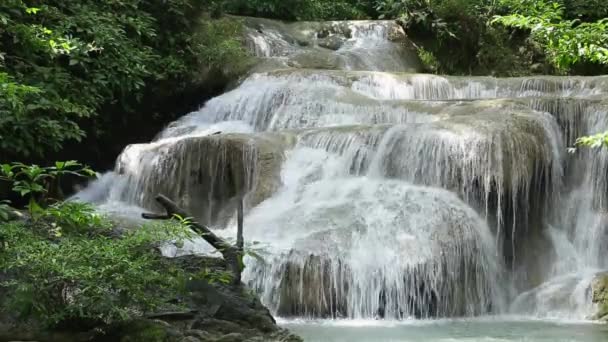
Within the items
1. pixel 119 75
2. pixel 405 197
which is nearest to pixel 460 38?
pixel 119 75

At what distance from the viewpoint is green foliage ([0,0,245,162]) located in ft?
29.7

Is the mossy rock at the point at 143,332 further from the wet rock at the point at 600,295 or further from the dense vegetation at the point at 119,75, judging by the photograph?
the wet rock at the point at 600,295

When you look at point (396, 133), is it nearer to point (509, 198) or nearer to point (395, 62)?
point (509, 198)

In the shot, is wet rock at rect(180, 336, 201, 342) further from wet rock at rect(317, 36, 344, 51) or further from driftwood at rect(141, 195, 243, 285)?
wet rock at rect(317, 36, 344, 51)

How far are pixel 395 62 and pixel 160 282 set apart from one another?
39.6 feet

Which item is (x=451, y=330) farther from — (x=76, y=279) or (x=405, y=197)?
(x=76, y=279)

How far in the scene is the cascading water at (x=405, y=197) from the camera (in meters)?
7.31

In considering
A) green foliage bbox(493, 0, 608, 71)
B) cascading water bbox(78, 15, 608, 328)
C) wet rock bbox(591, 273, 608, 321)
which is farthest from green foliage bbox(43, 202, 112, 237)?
wet rock bbox(591, 273, 608, 321)

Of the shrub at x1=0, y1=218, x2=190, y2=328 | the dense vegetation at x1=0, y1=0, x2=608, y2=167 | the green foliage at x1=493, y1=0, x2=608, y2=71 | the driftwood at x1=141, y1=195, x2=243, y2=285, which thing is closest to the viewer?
the shrub at x1=0, y1=218, x2=190, y2=328

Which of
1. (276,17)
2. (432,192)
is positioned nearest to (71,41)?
(432,192)

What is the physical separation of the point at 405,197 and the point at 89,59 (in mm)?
5093

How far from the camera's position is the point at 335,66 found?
14891 millimetres

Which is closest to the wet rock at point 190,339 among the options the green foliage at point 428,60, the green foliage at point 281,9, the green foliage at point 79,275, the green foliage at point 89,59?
the green foliage at point 79,275

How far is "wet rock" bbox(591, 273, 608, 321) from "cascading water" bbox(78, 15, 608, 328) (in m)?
0.09
